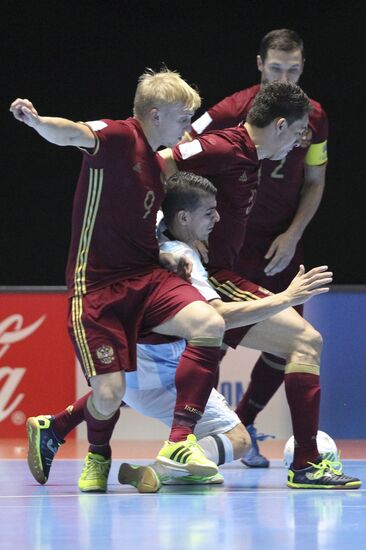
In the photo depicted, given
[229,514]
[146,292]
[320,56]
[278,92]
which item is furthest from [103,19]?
[229,514]

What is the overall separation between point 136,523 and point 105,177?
4.07 ft

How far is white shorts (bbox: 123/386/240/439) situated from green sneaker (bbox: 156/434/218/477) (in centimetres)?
50

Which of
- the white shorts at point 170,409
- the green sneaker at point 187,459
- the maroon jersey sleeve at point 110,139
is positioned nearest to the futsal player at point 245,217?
the white shorts at point 170,409

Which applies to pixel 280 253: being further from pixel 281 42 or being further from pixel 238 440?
pixel 238 440

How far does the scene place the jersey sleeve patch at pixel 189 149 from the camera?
4.40m

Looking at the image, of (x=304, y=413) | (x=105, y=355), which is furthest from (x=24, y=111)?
(x=304, y=413)

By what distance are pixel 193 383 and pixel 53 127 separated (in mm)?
915

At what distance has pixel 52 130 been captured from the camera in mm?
3729

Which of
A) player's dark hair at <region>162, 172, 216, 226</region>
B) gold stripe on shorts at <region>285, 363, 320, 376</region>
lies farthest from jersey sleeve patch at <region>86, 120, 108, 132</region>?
gold stripe on shorts at <region>285, 363, 320, 376</region>

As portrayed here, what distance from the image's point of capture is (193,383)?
396 cm

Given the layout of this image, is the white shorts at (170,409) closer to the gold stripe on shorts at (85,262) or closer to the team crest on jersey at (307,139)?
the gold stripe on shorts at (85,262)

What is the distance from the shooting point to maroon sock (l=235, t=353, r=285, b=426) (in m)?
5.28

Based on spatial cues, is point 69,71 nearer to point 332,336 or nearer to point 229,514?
point 332,336

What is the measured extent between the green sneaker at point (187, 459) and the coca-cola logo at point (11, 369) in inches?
110
